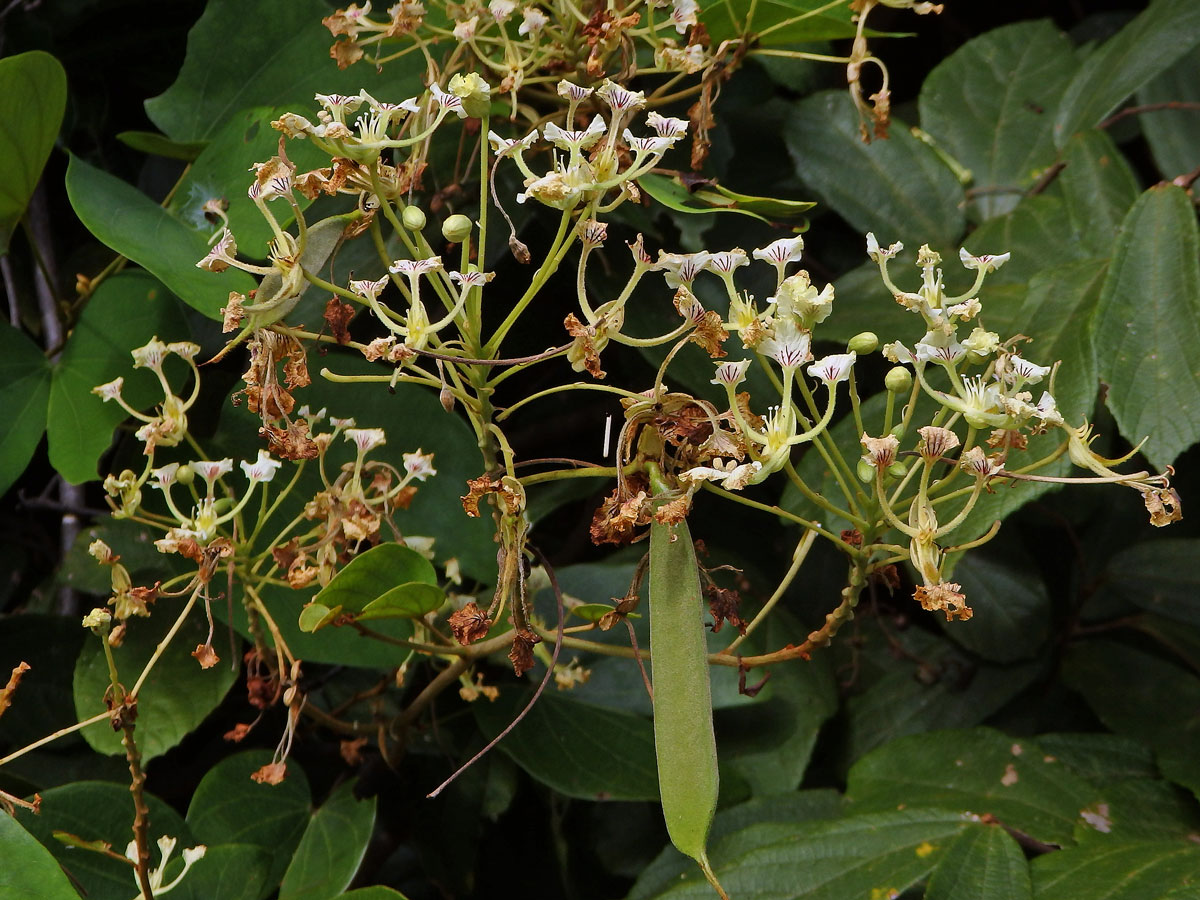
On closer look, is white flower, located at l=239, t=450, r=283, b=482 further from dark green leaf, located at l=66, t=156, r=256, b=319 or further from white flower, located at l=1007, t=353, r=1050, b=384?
white flower, located at l=1007, t=353, r=1050, b=384

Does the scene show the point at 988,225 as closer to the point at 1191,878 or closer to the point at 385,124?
the point at 1191,878

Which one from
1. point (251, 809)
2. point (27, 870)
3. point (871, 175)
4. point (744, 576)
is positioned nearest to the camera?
point (27, 870)

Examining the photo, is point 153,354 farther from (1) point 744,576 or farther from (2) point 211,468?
(1) point 744,576

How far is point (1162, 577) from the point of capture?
38.0 inches

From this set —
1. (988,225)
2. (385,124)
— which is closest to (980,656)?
(988,225)

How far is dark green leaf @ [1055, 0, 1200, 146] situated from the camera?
0.94 metres

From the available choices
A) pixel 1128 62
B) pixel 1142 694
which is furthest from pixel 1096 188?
pixel 1142 694

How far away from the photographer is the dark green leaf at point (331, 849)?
70 centimetres

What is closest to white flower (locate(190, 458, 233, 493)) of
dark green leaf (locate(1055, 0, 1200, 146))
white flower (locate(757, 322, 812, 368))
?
white flower (locate(757, 322, 812, 368))

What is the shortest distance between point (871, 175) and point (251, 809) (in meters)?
0.84

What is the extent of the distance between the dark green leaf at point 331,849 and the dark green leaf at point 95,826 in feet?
0.29

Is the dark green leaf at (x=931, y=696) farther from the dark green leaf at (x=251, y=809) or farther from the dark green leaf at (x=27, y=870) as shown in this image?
the dark green leaf at (x=27, y=870)

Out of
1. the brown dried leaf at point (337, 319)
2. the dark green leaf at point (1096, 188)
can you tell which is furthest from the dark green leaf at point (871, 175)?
the brown dried leaf at point (337, 319)

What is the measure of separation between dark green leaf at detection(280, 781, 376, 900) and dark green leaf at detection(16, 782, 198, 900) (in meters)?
0.09
